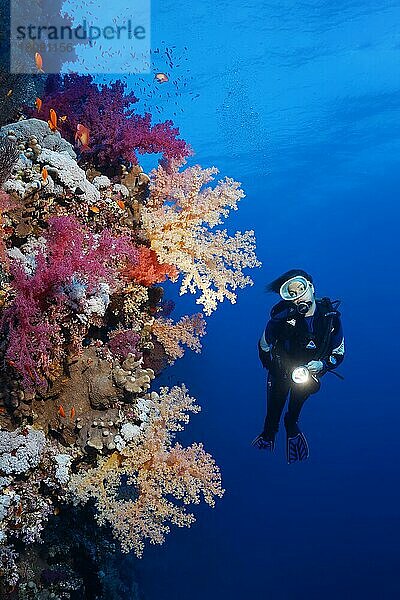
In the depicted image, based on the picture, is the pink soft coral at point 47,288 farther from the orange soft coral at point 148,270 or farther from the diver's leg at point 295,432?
the diver's leg at point 295,432

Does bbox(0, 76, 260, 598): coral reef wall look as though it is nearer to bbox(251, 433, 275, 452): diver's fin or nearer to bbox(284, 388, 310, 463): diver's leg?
bbox(251, 433, 275, 452): diver's fin

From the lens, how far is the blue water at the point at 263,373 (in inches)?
667

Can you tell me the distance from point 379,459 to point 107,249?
2378 cm

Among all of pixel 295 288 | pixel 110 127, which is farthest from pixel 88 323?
pixel 110 127

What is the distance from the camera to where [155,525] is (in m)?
4.48

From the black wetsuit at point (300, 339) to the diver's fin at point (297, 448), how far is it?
66 cm

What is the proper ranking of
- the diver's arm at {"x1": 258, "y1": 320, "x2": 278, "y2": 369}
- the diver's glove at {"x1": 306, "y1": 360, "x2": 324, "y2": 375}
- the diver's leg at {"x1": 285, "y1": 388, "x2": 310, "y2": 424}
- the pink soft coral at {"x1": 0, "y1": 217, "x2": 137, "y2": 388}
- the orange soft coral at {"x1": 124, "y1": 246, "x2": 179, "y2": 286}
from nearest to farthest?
the pink soft coral at {"x1": 0, "y1": 217, "x2": 137, "y2": 388} < the diver's glove at {"x1": 306, "y1": 360, "x2": 324, "y2": 375} < the orange soft coral at {"x1": 124, "y1": 246, "x2": 179, "y2": 286} < the diver's arm at {"x1": 258, "y1": 320, "x2": 278, "y2": 369} < the diver's leg at {"x1": 285, "y1": 388, "x2": 310, "y2": 424}

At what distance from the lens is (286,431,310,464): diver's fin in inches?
221

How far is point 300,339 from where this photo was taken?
4.87 m

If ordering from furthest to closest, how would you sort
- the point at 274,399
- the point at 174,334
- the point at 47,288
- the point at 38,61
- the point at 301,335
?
the point at 174,334 < the point at 274,399 < the point at 38,61 < the point at 301,335 < the point at 47,288

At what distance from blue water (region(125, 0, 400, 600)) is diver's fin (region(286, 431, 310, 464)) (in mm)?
8706

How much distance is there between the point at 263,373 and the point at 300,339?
3142cm

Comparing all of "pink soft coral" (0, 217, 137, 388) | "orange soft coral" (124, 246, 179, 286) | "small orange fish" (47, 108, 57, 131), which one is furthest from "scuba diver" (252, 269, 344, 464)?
"small orange fish" (47, 108, 57, 131)

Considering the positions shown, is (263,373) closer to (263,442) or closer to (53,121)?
(263,442)
